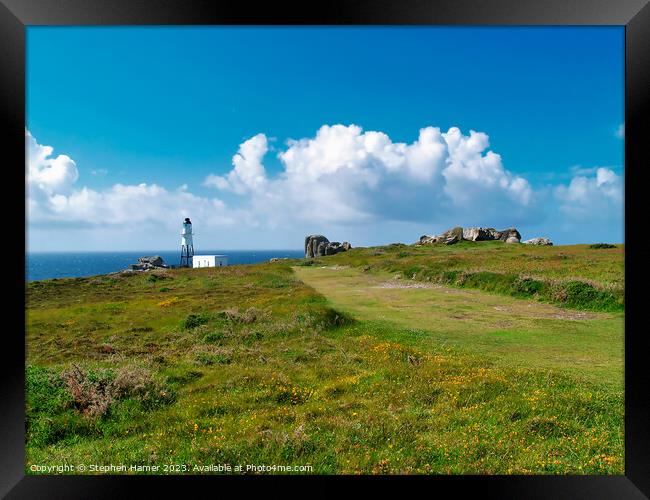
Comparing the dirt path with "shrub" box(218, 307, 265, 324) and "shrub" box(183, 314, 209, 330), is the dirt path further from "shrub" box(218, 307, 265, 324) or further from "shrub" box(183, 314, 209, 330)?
"shrub" box(183, 314, 209, 330)

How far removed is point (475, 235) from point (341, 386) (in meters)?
43.0

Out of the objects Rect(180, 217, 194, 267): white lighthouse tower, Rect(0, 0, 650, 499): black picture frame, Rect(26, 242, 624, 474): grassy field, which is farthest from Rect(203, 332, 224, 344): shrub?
Rect(180, 217, 194, 267): white lighthouse tower

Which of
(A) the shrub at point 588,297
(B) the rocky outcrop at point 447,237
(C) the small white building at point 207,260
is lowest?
(A) the shrub at point 588,297

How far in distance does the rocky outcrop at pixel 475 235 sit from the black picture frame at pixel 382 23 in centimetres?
4057

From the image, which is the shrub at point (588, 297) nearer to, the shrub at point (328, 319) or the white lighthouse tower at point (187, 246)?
the shrub at point (328, 319)

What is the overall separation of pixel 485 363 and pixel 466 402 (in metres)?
2.07

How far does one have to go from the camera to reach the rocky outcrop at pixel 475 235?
43.9 metres

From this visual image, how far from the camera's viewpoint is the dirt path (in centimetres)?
792

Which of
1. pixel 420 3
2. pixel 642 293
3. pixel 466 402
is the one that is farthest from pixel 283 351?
pixel 420 3

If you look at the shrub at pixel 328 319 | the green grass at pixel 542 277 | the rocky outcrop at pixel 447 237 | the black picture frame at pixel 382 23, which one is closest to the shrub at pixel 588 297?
the green grass at pixel 542 277

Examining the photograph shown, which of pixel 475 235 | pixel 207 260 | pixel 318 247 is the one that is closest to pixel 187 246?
pixel 207 260

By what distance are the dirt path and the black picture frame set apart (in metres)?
3.23

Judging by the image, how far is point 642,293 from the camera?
4.26 m

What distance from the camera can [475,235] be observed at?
44.3 m
